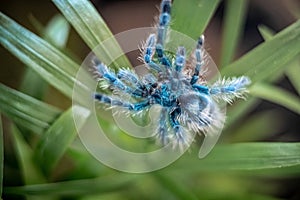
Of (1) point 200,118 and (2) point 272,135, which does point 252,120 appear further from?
(1) point 200,118

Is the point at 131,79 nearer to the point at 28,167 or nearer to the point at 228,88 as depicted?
the point at 228,88

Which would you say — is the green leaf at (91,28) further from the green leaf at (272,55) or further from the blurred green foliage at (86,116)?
the green leaf at (272,55)

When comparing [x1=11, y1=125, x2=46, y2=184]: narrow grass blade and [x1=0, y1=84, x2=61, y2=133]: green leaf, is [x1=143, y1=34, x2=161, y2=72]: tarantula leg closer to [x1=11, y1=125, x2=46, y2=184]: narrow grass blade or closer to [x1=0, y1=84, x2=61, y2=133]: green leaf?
[x1=0, y1=84, x2=61, y2=133]: green leaf

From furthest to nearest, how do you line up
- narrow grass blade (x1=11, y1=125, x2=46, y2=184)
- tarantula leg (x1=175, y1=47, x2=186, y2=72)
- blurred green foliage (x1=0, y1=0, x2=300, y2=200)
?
narrow grass blade (x1=11, y1=125, x2=46, y2=184)
blurred green foliage (x1=0, y1=0, x2=300, y2=200)
tarantula leg (x1=175, y1=47, x2=186, y2=72)

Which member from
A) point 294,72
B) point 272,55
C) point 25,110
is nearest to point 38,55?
point 25,110

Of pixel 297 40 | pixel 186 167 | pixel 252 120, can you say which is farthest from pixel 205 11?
pixel 252 120

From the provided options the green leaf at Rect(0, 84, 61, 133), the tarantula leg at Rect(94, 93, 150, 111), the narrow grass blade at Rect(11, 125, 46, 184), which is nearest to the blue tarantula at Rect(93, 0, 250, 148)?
the tarantula leg at Rect(94, 93, 150, 111)
